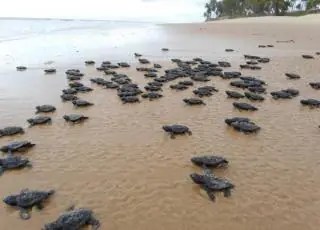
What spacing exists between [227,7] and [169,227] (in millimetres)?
107762

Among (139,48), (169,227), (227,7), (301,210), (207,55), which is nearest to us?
(169,227)

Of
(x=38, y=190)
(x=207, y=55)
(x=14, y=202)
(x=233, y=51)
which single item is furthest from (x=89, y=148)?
(x=233, y=51)

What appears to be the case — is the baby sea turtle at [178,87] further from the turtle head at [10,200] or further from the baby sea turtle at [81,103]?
the turtle head at [10,200]

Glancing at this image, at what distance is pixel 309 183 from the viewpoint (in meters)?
7.57

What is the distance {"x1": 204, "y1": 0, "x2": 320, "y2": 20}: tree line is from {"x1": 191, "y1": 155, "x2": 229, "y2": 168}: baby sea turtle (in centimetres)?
7235

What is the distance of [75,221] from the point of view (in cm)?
609

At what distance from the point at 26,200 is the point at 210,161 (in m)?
3.68

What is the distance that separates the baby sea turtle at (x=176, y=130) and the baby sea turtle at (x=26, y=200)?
3894 millimetres

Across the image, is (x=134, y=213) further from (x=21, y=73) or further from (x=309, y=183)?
(x=21, y=73)

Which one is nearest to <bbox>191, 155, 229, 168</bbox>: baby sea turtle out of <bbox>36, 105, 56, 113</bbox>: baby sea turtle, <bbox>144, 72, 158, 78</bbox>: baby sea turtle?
<bbox>36, 105, 56, 113</bbox>: baby sea turtle

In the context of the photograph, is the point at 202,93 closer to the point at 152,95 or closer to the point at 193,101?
the point at 193,101

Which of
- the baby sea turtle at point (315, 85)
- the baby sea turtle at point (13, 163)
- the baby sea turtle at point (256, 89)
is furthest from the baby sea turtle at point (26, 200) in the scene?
the baby sea turtle at point (315, 85)

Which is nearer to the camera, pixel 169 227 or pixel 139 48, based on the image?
pixel 169 227

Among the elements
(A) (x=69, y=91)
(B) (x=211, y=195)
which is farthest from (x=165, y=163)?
(A) (x=69, y=91)
